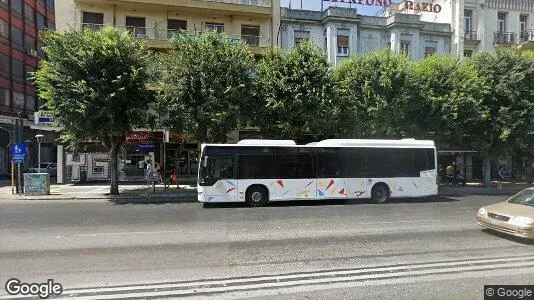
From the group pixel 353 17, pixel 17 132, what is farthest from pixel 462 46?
pixel 17 132

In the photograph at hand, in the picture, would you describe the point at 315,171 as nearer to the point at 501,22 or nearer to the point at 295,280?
the point at 295,280

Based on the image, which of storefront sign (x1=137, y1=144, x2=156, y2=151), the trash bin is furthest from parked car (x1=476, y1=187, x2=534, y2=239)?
the trash bin

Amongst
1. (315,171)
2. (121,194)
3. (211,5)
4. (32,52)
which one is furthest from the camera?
(32,52)

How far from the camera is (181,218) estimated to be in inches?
488

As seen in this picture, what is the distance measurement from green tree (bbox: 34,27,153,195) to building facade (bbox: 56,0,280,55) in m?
9.01

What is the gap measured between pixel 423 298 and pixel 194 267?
149 inches

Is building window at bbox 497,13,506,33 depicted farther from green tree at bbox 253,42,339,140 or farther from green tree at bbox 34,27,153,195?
green tree at bbox 34,27,153,195

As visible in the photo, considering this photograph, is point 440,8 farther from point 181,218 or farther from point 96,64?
point 181,218

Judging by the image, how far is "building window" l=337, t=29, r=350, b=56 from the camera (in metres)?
29.5

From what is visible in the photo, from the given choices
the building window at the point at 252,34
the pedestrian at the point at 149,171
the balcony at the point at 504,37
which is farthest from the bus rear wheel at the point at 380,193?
the balcony at the point at 504,37

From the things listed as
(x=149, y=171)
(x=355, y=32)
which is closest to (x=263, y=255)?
(x=149, y=171)

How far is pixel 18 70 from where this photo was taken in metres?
40.7

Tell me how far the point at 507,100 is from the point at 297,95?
43.9 ft

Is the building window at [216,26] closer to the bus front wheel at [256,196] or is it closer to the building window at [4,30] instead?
the bus front wheel at [256,196]
